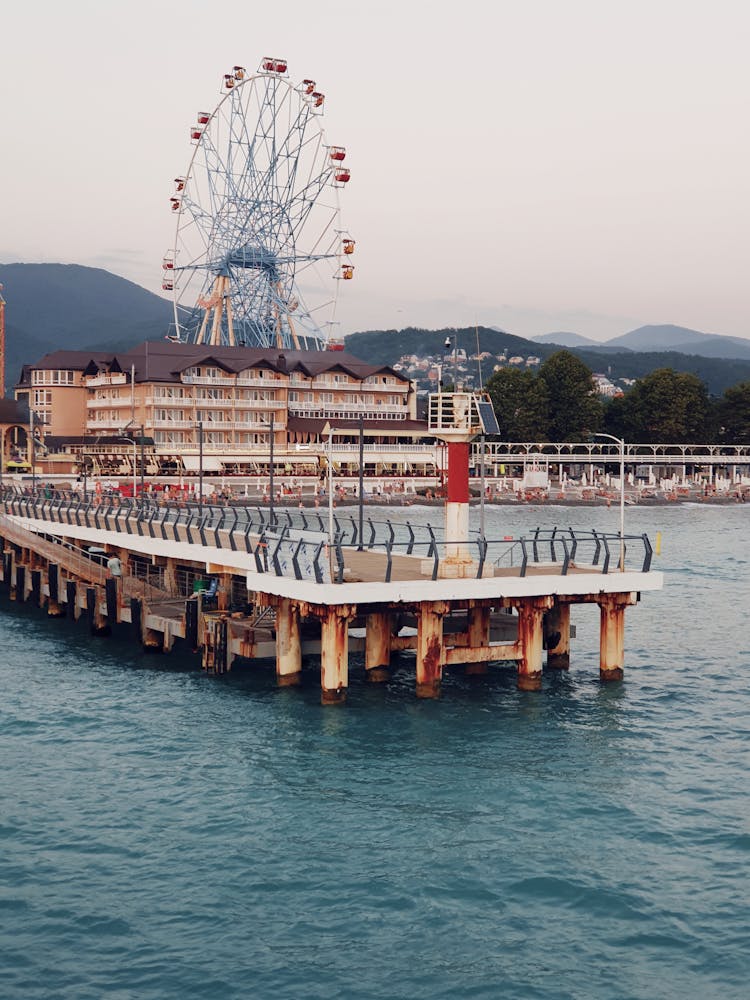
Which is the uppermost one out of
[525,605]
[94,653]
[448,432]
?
[448,432]

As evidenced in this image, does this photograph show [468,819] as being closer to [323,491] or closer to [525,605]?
[525,605]

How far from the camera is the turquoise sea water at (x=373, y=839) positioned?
20203mm

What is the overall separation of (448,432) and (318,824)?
15.5 metres

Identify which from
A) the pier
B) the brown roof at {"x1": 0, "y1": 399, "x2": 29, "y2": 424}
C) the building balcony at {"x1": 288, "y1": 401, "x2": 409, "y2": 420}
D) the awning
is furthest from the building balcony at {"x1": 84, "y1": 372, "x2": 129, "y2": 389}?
the pier

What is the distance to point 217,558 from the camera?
137 ft

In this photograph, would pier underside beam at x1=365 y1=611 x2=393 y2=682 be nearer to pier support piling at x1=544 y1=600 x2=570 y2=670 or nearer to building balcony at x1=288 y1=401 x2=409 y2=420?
pier support piling at x1=544 y1=600 x2=570 y2=670

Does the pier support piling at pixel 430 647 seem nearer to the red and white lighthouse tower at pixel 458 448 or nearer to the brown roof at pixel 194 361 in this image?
the red and white lighthouse tower at pixel 458 448

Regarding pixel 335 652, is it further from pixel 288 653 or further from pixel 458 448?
pixel 458 448

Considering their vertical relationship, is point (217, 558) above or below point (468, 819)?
above

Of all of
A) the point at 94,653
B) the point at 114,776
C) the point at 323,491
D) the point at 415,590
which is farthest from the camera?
the point at 323,491

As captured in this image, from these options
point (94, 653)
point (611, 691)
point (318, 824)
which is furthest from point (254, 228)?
point (318, 824)

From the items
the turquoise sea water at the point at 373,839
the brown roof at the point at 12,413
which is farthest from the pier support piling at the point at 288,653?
the brown roof at the point at 12,413

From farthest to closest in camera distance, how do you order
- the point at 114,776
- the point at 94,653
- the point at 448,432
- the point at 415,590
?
the point at 94,653, the point at 448,432, the point at 415,590, the point at 114,776

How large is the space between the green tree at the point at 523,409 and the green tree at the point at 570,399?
245 centimetres
